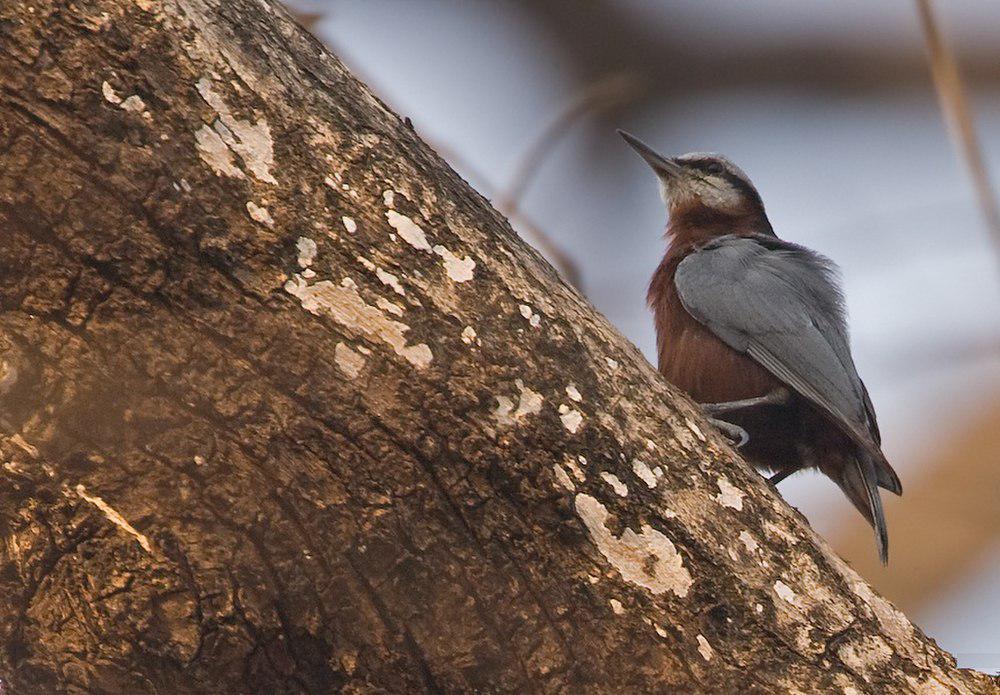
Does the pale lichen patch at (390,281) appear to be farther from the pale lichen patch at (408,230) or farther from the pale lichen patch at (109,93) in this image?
the pale lichen patch at (109,93)

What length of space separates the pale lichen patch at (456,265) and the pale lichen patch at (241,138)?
318 millimetres

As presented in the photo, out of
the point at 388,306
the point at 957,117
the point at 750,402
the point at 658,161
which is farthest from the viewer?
the point at 658,161

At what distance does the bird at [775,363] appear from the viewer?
364 cm

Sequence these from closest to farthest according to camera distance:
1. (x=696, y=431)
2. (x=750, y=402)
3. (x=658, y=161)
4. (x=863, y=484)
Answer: (x=696, y=431) < (x=750, y=402) < (x=863, y=484) < (x=658, y=161)

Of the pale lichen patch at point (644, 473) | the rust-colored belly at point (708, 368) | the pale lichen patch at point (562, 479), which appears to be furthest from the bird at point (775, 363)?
the pale lichen patch at point (562, 479)

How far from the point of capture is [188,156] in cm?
196

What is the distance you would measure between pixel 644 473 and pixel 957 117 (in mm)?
1641

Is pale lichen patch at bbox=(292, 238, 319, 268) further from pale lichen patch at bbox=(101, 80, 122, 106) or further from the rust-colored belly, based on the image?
the rust-colored belly

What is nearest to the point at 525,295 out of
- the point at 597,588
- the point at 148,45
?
the point at 597,588

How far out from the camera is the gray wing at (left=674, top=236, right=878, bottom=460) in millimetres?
3625

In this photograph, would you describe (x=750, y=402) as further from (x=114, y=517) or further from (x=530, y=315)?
(x=114, y=517)

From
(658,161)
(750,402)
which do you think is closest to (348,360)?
(750,402)

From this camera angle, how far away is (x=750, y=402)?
3.61m

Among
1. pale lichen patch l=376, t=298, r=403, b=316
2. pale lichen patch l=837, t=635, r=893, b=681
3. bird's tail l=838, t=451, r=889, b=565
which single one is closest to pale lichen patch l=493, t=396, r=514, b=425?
pale lichen patch l=376, t=298, r=403, b=316
